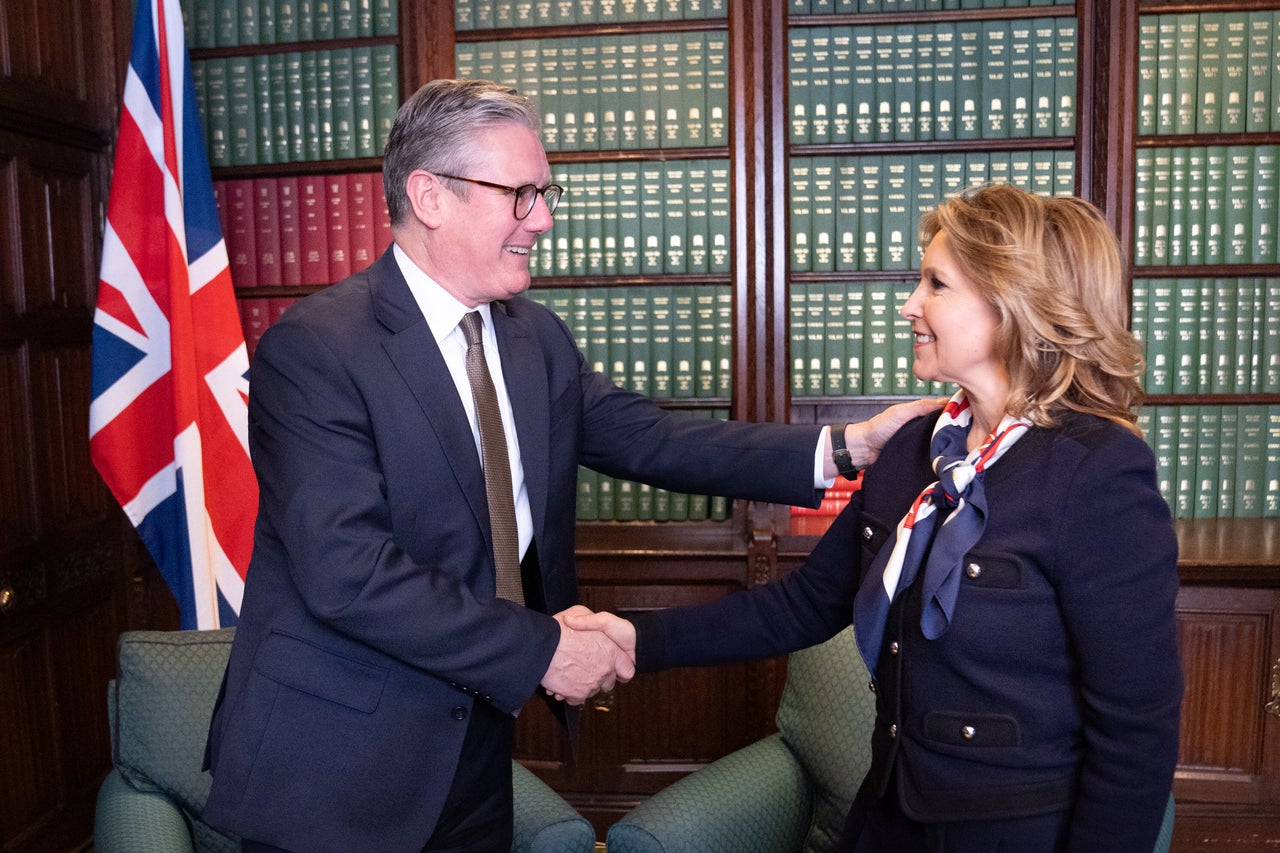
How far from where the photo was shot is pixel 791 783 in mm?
2102

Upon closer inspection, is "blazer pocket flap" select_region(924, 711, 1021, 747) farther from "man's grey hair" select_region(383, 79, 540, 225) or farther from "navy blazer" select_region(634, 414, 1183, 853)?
"man's grey hair" select_region(383, 79, 540, 225)

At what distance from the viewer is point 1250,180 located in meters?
2.99

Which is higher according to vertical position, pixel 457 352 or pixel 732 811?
pixel 457 352

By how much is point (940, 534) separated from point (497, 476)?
671mm

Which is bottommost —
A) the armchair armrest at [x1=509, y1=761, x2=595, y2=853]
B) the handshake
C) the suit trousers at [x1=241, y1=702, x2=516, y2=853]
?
the armchair armrest at [x1=509, y1=761, x2=595, y2=853]

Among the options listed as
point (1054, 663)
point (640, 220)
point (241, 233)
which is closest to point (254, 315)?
point (241, 233)

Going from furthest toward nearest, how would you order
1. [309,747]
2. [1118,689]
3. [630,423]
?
[630,423], [309,747], [1118,689]

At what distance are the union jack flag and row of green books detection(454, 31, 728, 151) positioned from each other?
0.78 metres

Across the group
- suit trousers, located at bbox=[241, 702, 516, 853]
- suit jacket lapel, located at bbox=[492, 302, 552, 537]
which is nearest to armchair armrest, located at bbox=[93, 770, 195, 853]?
suit trousers, located at bbox=[241, 702, 516, 853]

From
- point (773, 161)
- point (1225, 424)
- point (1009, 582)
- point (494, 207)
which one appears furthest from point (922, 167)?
point (1009, 582)

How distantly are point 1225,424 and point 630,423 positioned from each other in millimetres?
1898

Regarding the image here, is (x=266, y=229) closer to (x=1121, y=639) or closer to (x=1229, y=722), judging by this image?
(x=1121, y=639)

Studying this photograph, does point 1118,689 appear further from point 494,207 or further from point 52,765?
point 52,765

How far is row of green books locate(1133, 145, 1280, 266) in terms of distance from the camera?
9.79 ft
